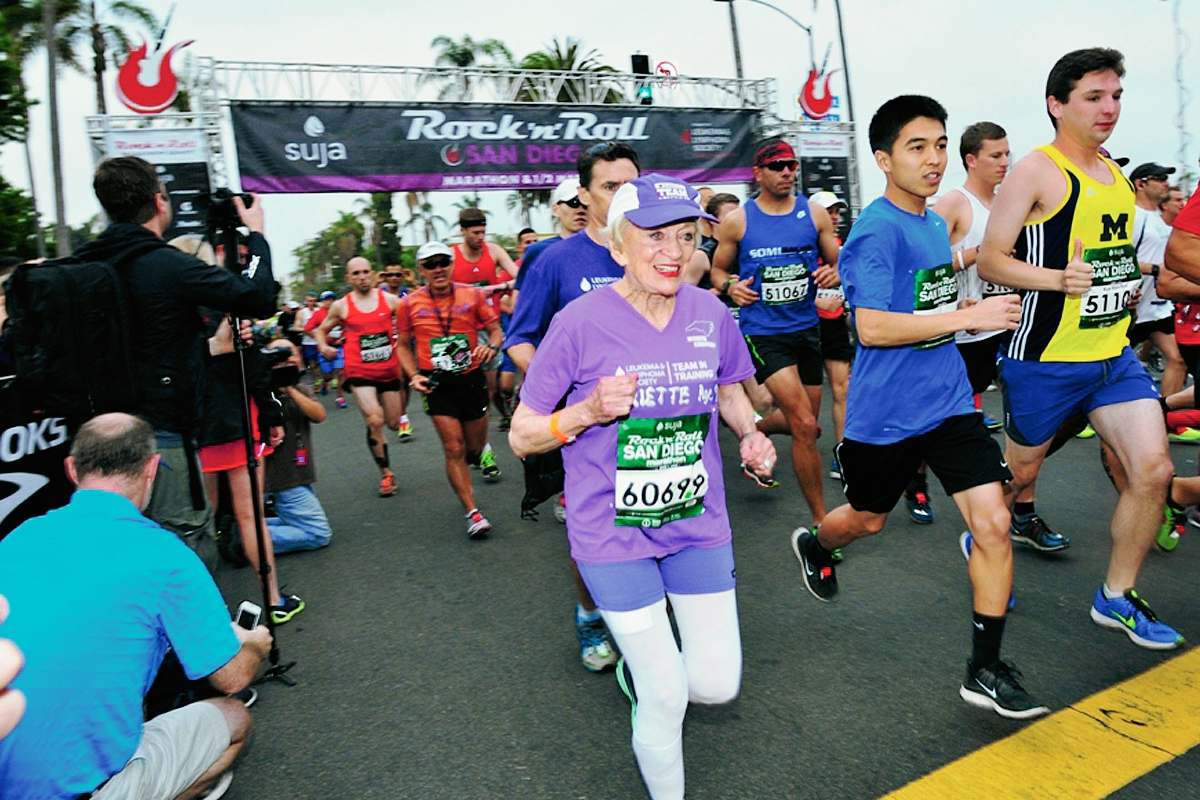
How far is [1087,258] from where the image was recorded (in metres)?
3.48

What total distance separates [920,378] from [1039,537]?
6.56ft

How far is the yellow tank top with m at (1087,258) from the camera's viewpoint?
347 cm

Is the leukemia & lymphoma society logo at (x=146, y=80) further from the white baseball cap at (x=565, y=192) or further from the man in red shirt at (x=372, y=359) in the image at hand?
the white baseball cap at (x=565, y=192)

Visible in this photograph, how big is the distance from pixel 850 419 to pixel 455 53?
40.9 metres

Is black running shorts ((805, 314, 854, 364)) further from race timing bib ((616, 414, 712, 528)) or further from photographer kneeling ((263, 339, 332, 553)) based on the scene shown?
race timing bib ((616, 414, 712, 528))

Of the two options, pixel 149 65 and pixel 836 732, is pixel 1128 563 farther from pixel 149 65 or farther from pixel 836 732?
pixel 149 65

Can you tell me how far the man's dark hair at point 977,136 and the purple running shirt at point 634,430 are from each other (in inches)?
149

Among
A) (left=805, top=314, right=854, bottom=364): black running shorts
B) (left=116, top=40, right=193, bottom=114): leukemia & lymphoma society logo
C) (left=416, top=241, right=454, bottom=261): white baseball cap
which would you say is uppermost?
(left=116, top=40, right=193, bottom=114): leukemia & lymphoma society logo

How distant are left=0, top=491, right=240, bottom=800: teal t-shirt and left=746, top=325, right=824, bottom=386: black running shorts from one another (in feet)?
11.4

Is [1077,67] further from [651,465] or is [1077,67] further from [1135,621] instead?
[651,465]

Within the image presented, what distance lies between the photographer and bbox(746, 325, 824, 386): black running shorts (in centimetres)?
518

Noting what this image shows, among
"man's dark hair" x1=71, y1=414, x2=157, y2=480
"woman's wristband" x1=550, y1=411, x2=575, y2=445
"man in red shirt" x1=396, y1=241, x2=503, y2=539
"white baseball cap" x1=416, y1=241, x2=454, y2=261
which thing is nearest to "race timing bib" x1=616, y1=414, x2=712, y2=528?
"woman's wristband" x1=550, y1=411, x2=575, y2=445

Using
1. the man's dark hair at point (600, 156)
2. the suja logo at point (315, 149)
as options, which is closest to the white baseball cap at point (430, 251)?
the man's dark hair at point (600, 156)

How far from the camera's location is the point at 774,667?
353cm
